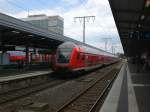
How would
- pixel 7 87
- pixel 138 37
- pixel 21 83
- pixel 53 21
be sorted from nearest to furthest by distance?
pixel 7 87, pixel 21 83, pixel 138 37, pixel 53 21

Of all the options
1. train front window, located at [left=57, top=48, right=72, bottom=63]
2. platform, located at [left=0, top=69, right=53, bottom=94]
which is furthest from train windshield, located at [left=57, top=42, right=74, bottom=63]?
platform, located at [left=0, top=69, right=53, bottom=94]

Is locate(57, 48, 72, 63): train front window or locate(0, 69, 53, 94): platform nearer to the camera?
locate(0, 69, 53, 94): platform

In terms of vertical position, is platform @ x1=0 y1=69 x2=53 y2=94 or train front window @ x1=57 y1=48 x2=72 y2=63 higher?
train front window @ x1=57 y1=48 x2=72 y2=63

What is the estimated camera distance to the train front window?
25759mm

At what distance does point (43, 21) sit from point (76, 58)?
36.2 metres

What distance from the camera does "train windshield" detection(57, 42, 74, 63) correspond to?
25.8 metres

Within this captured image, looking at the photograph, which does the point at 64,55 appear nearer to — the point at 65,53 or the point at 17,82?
the point at 65,53

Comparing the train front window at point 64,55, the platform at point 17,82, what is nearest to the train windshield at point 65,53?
the train front window at point 64,55

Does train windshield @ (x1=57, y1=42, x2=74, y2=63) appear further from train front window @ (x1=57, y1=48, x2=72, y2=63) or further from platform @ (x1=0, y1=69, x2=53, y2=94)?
platform @ (x1=0, y1=69, x2=53, y2=94)

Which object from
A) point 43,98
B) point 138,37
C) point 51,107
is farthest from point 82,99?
point 138,37

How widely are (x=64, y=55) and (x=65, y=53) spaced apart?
0.19 metres

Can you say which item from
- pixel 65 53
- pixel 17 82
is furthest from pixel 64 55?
pixel 17 82

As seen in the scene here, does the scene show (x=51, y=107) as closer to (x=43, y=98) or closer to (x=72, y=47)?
(x=43, y=98)

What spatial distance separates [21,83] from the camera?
68.7ft
